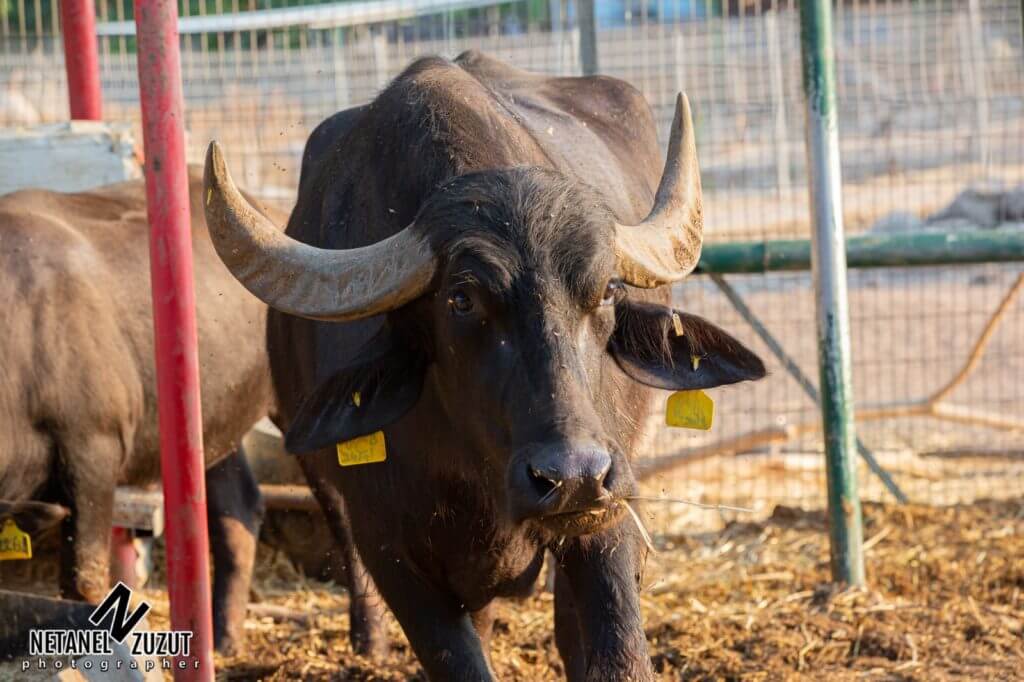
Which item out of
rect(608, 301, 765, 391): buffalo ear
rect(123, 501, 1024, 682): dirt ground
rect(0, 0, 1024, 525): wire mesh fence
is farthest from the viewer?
rect(0, 0, 1024, 525): wire mesh fence

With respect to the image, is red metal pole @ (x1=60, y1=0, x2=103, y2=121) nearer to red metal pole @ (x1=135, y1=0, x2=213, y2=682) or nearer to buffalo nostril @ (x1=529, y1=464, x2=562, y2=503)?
red metal pole @ (x1=135, y1=0, x2=213, y2=682)

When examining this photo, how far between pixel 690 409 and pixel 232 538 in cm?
294

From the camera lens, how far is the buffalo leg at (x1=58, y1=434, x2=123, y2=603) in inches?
213

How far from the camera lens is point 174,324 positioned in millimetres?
3592

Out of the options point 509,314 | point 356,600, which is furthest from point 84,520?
point 509,314

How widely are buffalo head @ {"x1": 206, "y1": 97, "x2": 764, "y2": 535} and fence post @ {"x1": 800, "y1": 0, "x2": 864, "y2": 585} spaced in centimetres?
205

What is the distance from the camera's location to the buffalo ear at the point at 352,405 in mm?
3463

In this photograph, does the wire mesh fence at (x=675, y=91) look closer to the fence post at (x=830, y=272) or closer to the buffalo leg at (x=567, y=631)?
the fence post at (x=830, y=272)

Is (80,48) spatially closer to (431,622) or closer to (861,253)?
(431,622)

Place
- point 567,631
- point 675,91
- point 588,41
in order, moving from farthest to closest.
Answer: point 675,91 < point 588,41 < point 567,631

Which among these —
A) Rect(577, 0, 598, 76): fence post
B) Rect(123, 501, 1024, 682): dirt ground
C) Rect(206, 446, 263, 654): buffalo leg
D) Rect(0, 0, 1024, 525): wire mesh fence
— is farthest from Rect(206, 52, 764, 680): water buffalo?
Rect(0, 0, 1024, 525): wire mesh fence

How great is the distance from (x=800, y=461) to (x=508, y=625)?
304cm

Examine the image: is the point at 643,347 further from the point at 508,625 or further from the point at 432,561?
the point at 508,625

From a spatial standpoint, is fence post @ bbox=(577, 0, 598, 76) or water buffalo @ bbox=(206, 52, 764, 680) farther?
fence post @ bbox=(577, 0, 598, 76)
